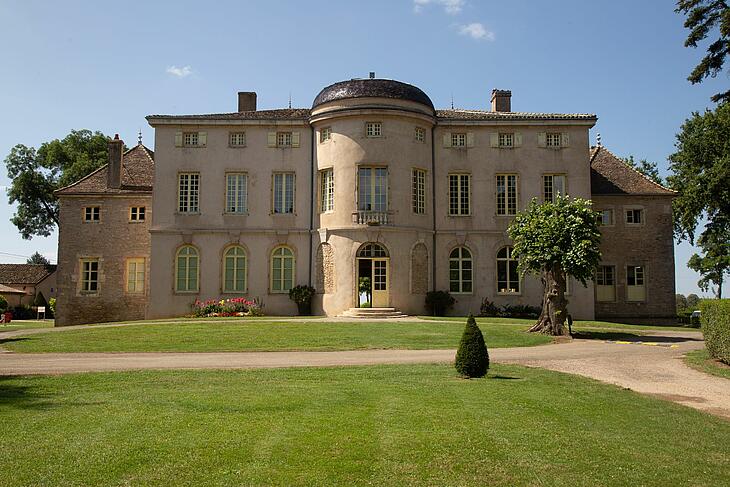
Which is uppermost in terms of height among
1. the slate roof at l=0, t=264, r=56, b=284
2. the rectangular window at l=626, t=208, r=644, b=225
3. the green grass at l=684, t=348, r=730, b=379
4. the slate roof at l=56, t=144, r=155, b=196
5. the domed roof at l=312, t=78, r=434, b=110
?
the domed roof at l=312, t=78, r=434, b=110

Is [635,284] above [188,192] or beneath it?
beneath

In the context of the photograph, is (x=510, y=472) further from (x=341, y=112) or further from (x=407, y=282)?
(x=341, y=112)

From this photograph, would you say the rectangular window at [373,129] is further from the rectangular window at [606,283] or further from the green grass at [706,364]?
the green grass at [706,364]

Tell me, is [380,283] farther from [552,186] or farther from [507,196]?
[552,186]

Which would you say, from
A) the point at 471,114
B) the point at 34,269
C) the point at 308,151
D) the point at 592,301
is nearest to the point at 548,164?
the point at 471,114

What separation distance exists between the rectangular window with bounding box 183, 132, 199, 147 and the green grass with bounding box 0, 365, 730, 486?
22824mm

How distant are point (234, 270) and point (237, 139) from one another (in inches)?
273

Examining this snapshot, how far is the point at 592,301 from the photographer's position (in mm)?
33312

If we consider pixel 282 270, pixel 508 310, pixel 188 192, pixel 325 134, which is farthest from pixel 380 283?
pixel 188 192

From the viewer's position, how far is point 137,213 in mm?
34875

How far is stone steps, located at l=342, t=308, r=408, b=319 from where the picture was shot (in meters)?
29.4

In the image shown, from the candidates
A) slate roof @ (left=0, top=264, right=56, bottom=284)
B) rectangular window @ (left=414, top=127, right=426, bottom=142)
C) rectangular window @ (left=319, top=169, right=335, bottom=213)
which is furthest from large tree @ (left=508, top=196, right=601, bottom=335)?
slate roof @ (left=0, top=264, right=56, bottom=284)

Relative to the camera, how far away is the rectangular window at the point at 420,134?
32528 millimetres

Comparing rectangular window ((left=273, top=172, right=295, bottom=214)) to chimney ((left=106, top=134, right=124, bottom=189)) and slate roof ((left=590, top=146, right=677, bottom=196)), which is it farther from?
slate roof ((left=590, top=146, right=677, bottom=196))
